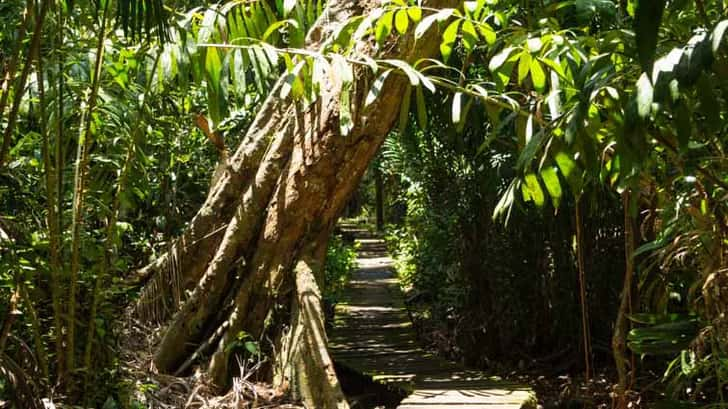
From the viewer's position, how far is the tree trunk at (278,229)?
516 cm

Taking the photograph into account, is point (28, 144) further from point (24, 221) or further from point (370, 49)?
point (370, 49)

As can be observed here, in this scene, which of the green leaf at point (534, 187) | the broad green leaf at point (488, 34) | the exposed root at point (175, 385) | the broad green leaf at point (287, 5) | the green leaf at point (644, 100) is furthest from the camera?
the exposed root at point (175, 385)

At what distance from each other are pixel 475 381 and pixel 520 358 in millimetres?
1486

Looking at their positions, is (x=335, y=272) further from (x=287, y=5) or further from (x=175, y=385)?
(x=287, y=5)

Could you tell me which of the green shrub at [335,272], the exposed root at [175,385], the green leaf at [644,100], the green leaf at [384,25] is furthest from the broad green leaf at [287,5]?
the green shrub at [335,272]

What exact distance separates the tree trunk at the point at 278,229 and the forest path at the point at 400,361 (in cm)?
87

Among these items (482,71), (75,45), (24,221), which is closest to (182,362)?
(24,221)

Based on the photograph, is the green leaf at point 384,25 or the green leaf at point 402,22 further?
the green leaf at point 384,25

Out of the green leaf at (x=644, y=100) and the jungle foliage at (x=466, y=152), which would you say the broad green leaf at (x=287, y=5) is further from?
the green leaf at (x=644, y=100)

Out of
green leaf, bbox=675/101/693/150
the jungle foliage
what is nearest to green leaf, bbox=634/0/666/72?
the jungle foliage

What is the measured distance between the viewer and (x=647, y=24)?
118 cm

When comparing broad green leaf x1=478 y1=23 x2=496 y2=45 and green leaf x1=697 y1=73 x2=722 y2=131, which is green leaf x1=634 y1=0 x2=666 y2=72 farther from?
broad green leaf x1=478 y1=23 x2=496 y2=45

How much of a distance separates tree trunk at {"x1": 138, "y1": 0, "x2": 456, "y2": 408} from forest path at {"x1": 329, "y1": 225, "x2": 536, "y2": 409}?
87cm

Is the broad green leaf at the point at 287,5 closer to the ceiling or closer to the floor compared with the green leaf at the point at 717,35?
closer to the ceiling
